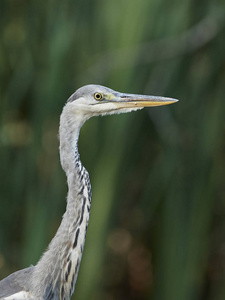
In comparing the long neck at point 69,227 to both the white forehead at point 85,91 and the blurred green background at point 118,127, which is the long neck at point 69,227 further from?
the blurred green background at point 118,127

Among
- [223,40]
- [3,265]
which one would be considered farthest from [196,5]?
[3,265]

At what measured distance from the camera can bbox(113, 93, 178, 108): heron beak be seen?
2.29m

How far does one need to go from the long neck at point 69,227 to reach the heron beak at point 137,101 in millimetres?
164

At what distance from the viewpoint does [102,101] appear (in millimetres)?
2281

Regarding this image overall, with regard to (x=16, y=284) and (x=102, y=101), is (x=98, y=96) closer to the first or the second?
(x=102, y=101)

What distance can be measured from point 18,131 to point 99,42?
2.32ft

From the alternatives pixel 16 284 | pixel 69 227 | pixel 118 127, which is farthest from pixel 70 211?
pixel 118 127

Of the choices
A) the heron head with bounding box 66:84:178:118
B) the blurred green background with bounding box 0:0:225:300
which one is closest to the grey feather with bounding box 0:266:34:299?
the heron head with bounding box 66:84:178:118

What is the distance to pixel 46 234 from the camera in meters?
3.58

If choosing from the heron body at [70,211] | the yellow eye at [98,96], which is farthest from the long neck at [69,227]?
the yellow eye at [98,96]

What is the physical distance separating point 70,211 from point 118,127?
1242 mm

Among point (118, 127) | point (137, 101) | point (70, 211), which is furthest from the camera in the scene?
point (118, 127)

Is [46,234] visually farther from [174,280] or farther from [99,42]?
[99,42]

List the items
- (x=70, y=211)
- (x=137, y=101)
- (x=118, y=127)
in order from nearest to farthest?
1. (x=70, y=211)
2. (x=137, y=101)
3. (x=118, y=127)
